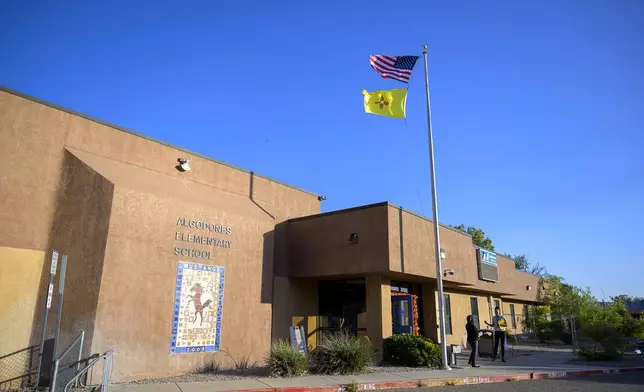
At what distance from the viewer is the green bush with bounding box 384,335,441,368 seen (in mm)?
14562

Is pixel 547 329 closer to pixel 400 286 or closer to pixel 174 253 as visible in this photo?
pixel 400 286

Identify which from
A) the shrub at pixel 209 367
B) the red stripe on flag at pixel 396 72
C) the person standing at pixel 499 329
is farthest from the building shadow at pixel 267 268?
the person standing at pixel 499 329

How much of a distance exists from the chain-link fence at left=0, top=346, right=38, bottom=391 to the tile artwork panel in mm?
3153

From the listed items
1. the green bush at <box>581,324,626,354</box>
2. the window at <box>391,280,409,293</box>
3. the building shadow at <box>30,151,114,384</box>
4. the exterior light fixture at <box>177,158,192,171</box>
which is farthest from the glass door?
the building shadow at <box>30,151,114,384</box>

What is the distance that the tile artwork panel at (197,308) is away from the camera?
1282 centimetres

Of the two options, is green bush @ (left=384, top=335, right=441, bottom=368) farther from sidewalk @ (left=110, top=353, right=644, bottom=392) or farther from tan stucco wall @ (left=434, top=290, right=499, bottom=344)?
tan stucco wall @ (left=434, top=290, right=499, bottom=344)

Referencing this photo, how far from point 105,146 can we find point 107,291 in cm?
431

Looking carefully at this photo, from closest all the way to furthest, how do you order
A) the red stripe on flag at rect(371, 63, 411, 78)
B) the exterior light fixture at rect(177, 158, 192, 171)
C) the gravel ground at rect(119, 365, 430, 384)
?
1. the gravel ground at rect(119, 365, 430, 384)
2. the exterior light fixture at rect(177, 158, 192, 171)
3. the red stripe on flag at rect(371, 63, 411, 78)

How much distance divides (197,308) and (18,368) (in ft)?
14.1

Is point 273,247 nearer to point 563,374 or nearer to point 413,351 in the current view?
point 413,351

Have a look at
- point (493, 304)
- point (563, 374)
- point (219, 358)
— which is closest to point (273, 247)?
point (219, 358)

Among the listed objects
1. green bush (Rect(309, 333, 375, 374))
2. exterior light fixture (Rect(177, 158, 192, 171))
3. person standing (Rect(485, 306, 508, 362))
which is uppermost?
exterior light fixture (Rect(177, 158, 192, 171))

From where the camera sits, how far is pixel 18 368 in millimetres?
10844

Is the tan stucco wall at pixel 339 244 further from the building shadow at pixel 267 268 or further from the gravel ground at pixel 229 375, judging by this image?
the gravel ground at pixel 229 375
